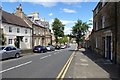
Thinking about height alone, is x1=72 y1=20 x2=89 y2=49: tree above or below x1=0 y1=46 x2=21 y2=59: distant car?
above

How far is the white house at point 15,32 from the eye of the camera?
40.1 m

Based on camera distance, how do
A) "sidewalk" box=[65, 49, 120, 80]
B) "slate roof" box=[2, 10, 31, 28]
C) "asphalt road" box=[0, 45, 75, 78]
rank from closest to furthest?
"asphalt road" box=[0, 45, 75, 78], "sidewalk" box=[65, 49, 120, 80], "slate roof" box=[2, 10, 31, 28]

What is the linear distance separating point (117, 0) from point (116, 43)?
391 cm

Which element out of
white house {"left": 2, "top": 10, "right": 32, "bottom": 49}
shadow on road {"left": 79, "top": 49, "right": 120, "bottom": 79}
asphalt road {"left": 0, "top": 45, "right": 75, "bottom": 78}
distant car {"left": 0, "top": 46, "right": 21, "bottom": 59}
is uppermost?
white house {"left": 2, "top": 10, "right": 32, "bottom": 49}

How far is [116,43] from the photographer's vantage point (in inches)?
736

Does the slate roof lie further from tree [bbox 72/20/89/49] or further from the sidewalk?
the sidewalk

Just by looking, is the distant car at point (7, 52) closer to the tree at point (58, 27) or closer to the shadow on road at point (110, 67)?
the shadow on road at point (110, 67)

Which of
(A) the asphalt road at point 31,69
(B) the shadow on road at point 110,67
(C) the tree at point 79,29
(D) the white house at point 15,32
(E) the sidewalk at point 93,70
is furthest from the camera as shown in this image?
(C) the tree at point 79,29

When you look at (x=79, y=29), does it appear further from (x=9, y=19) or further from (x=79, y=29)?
(x=9, y=19)

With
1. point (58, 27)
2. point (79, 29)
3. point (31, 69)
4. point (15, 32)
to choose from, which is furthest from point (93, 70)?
point (58, 27)

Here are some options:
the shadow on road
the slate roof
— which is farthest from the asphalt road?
the slate roof

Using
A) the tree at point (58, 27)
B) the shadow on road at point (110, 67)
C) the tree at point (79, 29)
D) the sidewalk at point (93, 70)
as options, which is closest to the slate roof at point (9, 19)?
the tree at point (79, 29)

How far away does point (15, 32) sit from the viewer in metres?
44.2

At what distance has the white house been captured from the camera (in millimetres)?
40062
